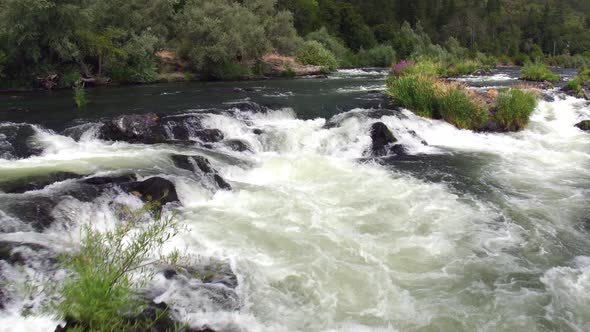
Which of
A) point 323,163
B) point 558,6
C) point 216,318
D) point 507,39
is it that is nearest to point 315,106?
point 323,163

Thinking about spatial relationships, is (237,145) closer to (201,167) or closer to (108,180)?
(201,167)

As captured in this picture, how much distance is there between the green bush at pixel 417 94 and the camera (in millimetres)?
18047

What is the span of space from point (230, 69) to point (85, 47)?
33.7ft

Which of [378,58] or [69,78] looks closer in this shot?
[69,78]

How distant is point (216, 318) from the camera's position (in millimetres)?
5809

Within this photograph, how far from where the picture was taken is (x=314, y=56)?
139 feet

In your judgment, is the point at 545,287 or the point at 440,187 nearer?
the point at 545,287

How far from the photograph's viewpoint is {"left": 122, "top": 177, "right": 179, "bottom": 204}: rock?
938 centimetres

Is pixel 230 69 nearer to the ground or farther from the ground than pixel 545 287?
farther from the ground

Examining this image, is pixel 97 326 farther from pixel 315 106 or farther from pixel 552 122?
pixel 552 122

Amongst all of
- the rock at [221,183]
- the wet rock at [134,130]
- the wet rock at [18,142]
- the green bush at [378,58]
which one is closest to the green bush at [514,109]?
the rock at [221,183]

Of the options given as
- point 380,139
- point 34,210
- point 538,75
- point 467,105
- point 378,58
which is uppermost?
point 378,58

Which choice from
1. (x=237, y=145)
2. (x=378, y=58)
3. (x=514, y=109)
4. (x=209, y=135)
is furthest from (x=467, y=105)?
(x=378, y=58)

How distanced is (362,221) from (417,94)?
10612mm
